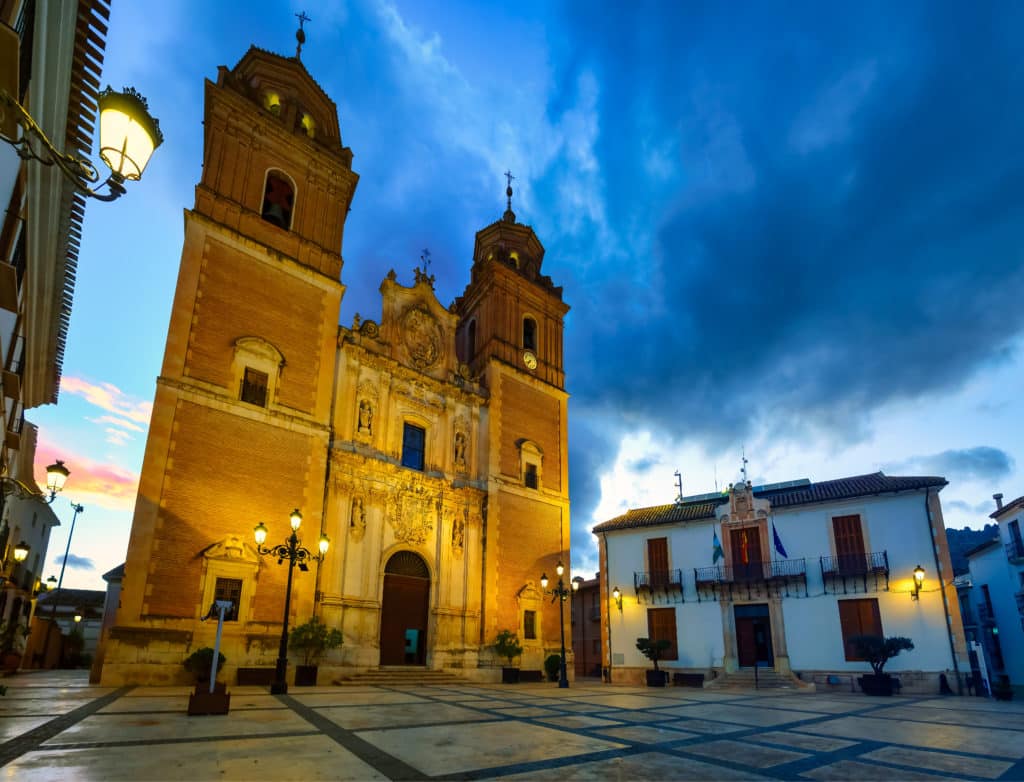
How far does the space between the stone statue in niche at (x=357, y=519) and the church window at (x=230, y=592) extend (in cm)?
403

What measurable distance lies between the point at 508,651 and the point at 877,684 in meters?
12.1

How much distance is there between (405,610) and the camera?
20.3 meters

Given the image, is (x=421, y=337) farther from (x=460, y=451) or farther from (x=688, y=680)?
(x=688, y=680)

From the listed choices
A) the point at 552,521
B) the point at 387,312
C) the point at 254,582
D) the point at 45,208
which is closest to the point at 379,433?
the point at 387,312

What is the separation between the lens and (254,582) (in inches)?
646

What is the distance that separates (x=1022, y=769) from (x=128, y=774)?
903 centimetres

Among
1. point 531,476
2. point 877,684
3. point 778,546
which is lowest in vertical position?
point 877,684

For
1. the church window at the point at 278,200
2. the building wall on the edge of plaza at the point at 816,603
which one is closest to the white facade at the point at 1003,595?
the building wall on the edge of plaza at the point at 816,603

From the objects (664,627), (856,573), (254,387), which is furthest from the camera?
(664,627)

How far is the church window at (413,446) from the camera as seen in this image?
22.3m

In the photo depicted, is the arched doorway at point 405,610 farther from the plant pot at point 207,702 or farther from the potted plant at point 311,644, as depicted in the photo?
the plant pot at point 207,702

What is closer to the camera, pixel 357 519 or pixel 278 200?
pixel 357 519

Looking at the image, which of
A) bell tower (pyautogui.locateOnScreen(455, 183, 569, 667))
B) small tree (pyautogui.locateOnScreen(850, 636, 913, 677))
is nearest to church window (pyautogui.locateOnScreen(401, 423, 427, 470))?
bell tower (pyautogui.locateOnScreen(455, 183, 569, 667))

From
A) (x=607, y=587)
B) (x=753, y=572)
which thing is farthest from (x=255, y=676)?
(x=753, y=572)
